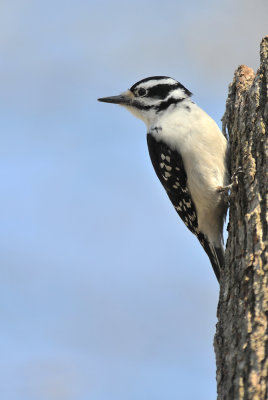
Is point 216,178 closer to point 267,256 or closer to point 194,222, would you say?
point 194,222

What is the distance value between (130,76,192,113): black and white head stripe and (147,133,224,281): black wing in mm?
365

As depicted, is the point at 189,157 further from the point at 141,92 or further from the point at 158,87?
the point at 141,92

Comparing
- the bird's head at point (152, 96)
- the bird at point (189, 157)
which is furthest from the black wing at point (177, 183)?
the bird's head at point (152, 96)

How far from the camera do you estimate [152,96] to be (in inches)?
209

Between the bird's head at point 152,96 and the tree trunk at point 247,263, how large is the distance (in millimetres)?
742

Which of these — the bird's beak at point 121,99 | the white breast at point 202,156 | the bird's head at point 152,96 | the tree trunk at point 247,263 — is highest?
the bird's beak at point 121,99

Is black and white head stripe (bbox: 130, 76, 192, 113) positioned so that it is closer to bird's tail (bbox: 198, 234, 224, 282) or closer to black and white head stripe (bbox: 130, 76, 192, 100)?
black and white head stripe (bbox: 130, 76, 192, 100)

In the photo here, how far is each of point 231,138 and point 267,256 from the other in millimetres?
1508

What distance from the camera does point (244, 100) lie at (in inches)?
172

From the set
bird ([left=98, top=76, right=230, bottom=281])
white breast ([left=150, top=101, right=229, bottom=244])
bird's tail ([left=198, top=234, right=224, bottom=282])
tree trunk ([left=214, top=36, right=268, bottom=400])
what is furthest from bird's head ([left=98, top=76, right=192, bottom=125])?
bird's tail ([left=198, top=234, right=224, bottom=282])

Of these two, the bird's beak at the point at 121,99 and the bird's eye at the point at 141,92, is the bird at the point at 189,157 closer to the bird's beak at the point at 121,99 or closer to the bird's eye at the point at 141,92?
the bird's eye at the point at 141,92

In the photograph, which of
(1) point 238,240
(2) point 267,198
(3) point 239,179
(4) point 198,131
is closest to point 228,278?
(1) point 238,240

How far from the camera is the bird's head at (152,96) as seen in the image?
16.9 ft

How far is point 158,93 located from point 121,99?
444mm
